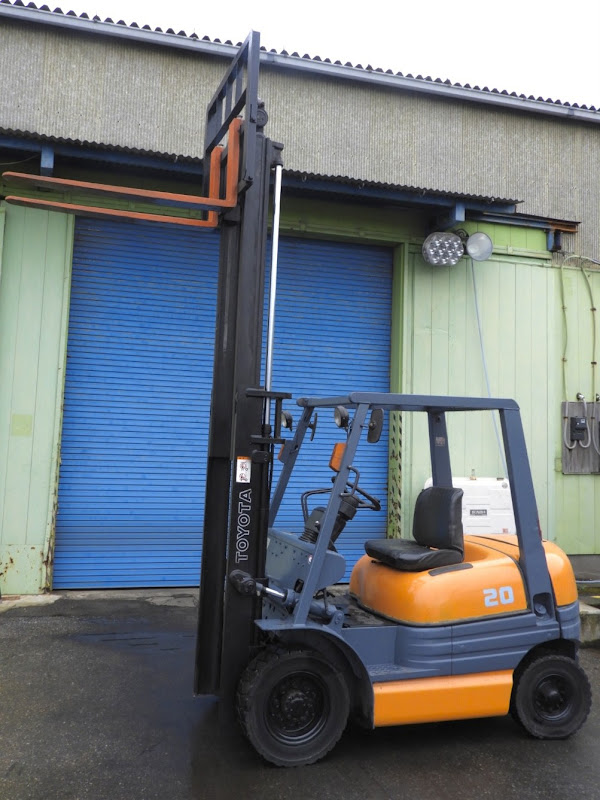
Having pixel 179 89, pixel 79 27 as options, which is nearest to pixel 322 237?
pixel 179 89

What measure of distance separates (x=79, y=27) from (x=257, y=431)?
21.5 ft

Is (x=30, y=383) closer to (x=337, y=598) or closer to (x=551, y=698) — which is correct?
(x=337, y=598)

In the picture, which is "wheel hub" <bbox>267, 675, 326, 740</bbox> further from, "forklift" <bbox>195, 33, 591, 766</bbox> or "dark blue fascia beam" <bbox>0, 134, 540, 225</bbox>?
"dark blue fascia beam" <bbox>0, 134, 540, 225</bbox>

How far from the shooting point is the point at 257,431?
14.3ft

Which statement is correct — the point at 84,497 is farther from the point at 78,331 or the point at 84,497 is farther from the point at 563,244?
the point at 563,244

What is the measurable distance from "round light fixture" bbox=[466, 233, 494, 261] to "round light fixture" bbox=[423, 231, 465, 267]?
12 centimetres

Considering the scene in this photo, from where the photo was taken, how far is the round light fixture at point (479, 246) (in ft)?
28.0

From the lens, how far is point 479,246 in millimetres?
8570

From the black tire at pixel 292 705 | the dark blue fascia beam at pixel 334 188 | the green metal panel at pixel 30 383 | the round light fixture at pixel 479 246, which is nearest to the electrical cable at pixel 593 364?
the dark blue fascia beam at pixel 334 188

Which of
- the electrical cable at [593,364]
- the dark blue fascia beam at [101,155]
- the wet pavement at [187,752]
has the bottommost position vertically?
the wet pavement at [187,752]

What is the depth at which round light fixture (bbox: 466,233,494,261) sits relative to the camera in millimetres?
8523

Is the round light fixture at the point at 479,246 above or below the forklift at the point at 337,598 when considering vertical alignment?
above

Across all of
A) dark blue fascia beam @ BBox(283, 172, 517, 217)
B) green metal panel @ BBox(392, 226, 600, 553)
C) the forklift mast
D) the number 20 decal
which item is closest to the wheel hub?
the forklift mast

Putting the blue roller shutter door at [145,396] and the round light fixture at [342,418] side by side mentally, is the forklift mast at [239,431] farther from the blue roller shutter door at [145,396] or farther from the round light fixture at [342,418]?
the blue roller shutter door at [145,396]
